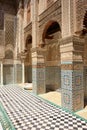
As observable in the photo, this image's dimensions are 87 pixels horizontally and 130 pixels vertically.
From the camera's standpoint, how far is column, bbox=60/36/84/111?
291cm

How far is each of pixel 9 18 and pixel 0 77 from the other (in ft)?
9.96

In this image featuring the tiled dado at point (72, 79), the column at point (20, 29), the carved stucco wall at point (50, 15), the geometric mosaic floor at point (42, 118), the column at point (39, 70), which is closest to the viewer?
the geometric mosaic floor at point (42, 118)

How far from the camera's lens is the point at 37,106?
3.44 metres

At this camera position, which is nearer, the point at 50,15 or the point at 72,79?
the point at 72,79

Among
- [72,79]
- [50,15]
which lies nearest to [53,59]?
[50,15]

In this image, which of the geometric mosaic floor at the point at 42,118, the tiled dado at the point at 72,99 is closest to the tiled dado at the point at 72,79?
the tiled dado at the point at 72,99

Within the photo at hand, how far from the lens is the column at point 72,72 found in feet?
9.55

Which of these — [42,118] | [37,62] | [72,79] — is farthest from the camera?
[37,62]

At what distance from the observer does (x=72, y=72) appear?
Answer: 2.92 m

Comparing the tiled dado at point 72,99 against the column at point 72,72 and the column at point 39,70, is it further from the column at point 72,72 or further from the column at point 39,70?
the column at point 39,70

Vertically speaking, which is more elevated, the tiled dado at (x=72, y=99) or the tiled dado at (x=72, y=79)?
the tiled dado at (x=72, y=79)

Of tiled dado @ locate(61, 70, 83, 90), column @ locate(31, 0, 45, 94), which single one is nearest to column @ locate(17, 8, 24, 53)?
column @ locate(31, 0, 45, 94)

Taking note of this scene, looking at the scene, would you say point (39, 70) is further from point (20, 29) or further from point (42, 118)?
point (20, 29)

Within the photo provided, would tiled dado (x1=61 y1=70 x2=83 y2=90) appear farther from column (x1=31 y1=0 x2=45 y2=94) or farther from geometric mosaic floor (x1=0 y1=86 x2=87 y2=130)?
column (x1=31 y1=0 x2=45 y2=94)
